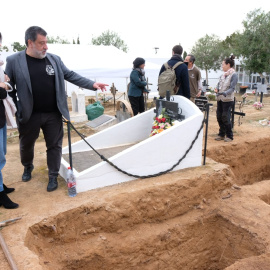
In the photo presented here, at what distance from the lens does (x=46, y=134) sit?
4.39 metres

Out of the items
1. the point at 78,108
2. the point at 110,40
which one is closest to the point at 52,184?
the point at 78,108

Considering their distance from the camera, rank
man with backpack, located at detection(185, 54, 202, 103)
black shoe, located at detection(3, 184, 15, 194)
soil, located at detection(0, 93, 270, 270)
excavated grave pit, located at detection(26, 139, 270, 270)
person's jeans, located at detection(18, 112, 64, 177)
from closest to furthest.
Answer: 1. soil, located at detection(0, 93, 270, 270)
2. excavated grave pit, located at detection(26, 139, 270, 270)
3. person's jeans, located at detection(18, 112, 64, 177)
4. black shoe, located at detection(3, 184, 15, 194)
5. man with backpack, located at detection(185, 54, 202, 103)

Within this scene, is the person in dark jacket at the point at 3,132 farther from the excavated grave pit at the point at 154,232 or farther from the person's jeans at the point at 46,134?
the excavated grave pit at the point at 154,232

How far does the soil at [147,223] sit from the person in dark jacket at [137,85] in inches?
131

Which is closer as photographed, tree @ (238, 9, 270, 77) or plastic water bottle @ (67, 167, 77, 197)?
plastic water bottle @ (67, 167, 77, 197)

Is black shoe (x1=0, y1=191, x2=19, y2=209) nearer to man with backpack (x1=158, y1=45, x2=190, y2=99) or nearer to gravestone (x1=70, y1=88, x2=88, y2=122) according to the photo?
man with backpack (x1=158, y1=45, x2=190, y2=99)

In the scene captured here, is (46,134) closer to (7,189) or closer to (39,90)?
(39,90)

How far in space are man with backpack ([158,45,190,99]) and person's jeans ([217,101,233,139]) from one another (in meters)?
1.59

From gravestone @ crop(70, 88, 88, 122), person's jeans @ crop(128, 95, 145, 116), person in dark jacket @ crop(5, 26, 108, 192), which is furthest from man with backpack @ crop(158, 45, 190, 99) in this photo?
gravestone @ crop(70, 88, 88, 122)

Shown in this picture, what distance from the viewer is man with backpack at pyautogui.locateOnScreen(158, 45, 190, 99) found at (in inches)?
227

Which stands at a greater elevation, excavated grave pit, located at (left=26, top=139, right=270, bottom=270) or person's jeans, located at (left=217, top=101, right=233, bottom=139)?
person's jeans, located at (left=217, top=101, right=233, bottom=139)

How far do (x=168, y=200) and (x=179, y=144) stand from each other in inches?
39.9

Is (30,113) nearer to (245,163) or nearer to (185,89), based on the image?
(185,89)

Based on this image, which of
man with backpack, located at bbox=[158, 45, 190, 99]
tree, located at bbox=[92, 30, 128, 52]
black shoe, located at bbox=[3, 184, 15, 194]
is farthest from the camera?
tree, located at bbox=[92, 30, 128, 52]
